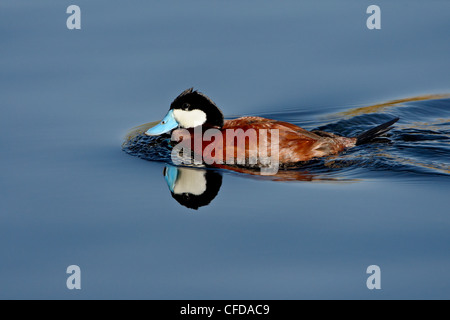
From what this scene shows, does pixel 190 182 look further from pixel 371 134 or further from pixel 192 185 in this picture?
pixel 371 134

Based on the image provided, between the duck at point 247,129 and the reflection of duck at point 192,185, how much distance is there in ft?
1.02

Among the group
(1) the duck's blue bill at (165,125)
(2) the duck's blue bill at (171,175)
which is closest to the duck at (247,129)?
(1) the duck's blue bill at (165,125)

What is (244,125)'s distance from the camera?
324 inches

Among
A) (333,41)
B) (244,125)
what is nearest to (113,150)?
(244,125)

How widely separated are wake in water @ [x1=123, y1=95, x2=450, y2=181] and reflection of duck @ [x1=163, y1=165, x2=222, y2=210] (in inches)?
15.4

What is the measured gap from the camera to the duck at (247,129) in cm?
822

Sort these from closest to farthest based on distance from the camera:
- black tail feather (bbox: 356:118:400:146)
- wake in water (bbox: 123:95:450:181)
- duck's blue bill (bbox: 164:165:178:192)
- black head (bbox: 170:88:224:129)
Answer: duck's blue bill (bbox: 164:165:178:192) → wake in water (bbox: 123:95:450:181) → black head (bbox: 170:88:224:129) → black tail feather (bbox: 356:118:400:146)

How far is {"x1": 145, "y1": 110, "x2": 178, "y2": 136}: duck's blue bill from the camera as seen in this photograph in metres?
8.89

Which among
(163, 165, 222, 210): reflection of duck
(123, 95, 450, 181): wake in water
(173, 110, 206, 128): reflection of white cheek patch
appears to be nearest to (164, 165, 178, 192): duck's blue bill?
(163, 165, 222, 210): reflection of duck

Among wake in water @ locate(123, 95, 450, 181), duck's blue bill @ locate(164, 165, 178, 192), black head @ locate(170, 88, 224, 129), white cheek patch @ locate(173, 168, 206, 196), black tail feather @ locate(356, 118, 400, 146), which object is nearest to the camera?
white cheek patch @ locate(173, 168, 206, 196)

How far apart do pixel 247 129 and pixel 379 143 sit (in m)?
2.10

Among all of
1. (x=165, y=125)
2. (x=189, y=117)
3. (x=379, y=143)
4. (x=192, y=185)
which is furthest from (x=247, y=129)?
(x=379, y=143)

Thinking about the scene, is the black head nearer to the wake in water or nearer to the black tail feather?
the wake in water

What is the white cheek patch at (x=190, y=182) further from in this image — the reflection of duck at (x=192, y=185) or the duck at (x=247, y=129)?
the duck at (x=247, y=129)
